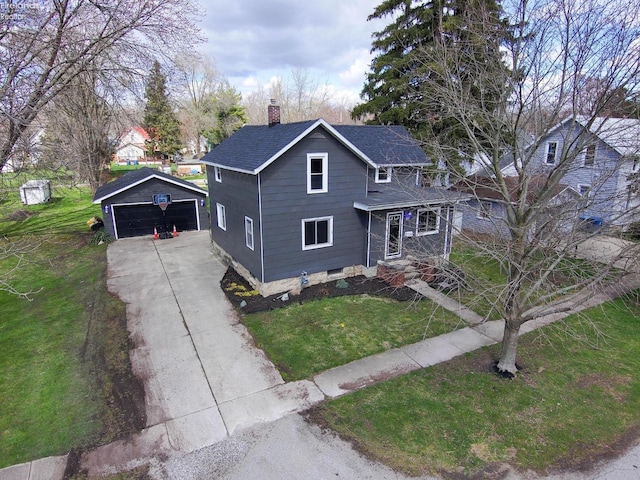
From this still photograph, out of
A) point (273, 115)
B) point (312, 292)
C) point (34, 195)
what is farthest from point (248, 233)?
point (34, 195)

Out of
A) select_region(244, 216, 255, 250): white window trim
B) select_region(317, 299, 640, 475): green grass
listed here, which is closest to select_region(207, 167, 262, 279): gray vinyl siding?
select_region(244, 216, 255, 250): white window trim

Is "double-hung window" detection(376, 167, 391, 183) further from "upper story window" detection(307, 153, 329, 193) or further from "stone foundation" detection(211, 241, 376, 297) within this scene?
"stone foundation" detection(211, 241, 376, 297)

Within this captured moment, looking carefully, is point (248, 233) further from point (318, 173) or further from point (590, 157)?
→ point (590, 157)

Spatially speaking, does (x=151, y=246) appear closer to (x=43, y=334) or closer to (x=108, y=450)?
(x=43, y=334)

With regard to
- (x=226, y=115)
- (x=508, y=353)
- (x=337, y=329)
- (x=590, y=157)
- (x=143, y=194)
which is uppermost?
(x=226, y=115)

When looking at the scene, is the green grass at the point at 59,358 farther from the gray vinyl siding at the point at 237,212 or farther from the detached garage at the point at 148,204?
the gray vinyl siding at the point at 237,212

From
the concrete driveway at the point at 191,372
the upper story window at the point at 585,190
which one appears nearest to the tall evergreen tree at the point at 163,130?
the concrete driveway at the point at 191,372
